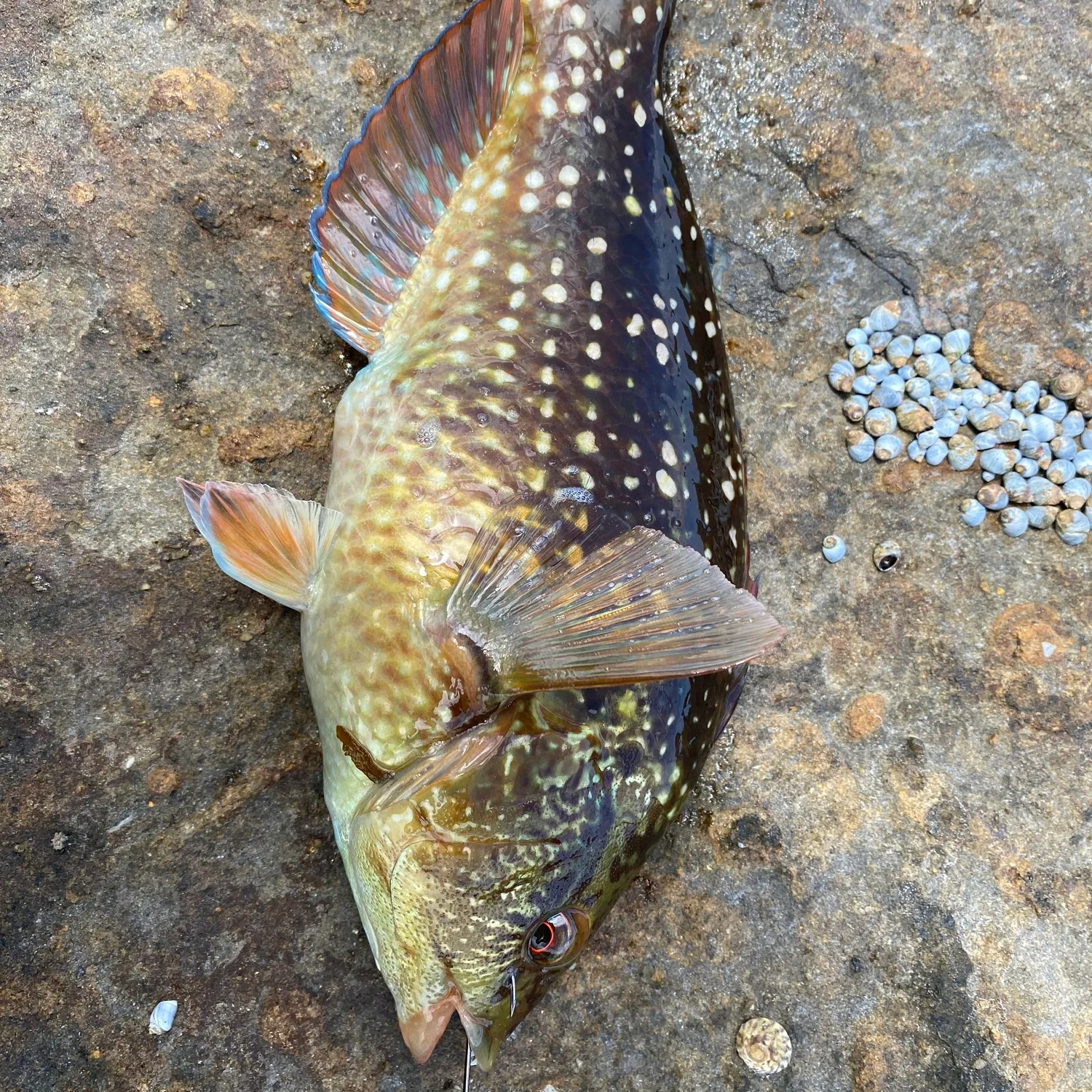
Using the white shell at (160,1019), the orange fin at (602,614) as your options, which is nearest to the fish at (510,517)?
the orange fin at (602,614)

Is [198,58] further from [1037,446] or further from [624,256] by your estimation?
[1037,446]

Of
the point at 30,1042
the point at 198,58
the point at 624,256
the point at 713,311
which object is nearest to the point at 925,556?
the point at 713,311

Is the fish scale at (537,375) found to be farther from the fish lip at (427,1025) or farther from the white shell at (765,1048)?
the white shell at (765,1048)

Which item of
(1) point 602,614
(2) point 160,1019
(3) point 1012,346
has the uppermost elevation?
(1) point 602,614

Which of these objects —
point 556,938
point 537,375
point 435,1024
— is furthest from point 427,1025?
point 537,375

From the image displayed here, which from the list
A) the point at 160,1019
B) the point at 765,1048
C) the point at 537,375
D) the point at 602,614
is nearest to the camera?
the point at 602,614

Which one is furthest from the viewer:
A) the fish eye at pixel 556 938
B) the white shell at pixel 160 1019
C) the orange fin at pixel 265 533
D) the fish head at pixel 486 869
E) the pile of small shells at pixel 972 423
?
the pile of small shells at pixel 972 423

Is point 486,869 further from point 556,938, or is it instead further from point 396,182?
point 396,182
